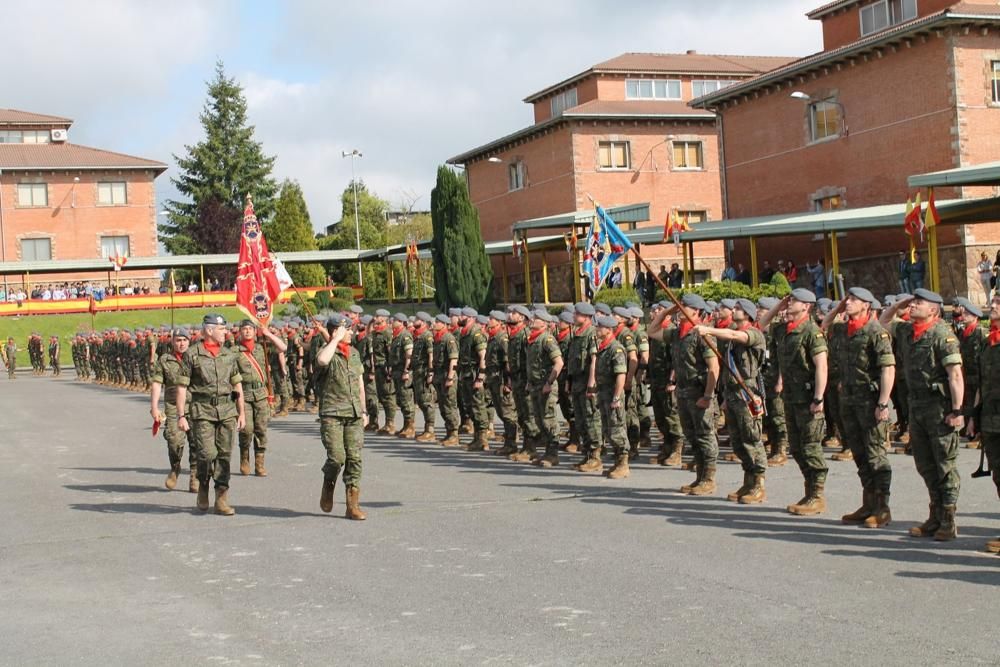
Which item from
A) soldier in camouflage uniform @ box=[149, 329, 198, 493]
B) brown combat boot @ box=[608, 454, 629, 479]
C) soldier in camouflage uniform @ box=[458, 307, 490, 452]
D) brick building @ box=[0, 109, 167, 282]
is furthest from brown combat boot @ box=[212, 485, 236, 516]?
brick building @ box=[0, 109, 167, 282]

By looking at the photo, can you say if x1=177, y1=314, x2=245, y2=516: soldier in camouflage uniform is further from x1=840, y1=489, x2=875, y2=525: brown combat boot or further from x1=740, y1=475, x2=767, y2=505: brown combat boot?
x1=840, y1=489, x2=875, y2=525: brown combat boot

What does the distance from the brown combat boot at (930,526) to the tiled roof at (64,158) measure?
2858 inches

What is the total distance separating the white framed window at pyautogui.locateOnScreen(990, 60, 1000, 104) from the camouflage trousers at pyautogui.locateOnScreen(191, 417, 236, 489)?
107 ft

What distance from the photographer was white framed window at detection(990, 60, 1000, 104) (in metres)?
37.8

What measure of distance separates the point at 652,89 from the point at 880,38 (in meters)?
23.0

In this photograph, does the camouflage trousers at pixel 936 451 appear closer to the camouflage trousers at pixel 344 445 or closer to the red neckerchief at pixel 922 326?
the red neckerchief at pixel 922 326

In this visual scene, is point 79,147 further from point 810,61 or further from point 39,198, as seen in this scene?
point 810,61

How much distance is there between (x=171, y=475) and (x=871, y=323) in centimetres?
828

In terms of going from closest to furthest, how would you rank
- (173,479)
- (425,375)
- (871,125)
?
(173,479), (425,375), (871,125)

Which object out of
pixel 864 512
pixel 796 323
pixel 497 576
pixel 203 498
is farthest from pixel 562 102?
pixel 497 576

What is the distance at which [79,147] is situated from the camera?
7981 centimetres

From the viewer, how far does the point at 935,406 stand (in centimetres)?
952

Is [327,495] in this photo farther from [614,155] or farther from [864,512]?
[614,155]

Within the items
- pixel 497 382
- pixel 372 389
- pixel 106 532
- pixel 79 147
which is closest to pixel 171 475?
pixel 106 532
